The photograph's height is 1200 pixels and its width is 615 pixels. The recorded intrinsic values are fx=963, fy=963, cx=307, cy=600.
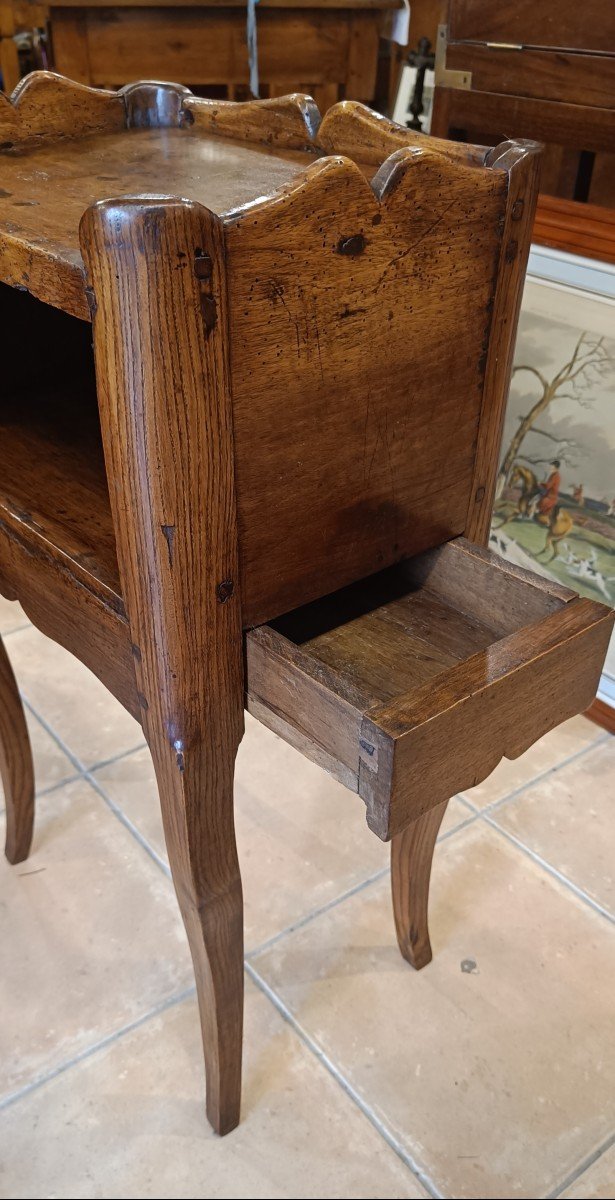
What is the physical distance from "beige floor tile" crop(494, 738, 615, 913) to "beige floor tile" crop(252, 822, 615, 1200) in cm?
4

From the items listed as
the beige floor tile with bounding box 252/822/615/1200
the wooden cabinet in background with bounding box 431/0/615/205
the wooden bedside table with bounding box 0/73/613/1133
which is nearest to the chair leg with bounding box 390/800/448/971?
the beige floor tile with bounding box 252/822/615/1200

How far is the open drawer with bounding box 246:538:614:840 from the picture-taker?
686 mm

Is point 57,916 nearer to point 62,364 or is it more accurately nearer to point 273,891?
point 273,891

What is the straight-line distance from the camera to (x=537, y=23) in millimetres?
1274

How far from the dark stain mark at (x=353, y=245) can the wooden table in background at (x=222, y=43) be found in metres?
1.49

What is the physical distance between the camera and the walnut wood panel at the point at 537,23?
1.20 metres

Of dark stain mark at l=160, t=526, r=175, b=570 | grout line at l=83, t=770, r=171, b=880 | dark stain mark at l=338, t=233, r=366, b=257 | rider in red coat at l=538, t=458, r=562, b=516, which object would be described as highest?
dark stain mark at l=338, t=233, r=366, b=257

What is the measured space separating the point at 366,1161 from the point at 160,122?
3.91 ft

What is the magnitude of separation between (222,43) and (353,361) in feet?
5.36

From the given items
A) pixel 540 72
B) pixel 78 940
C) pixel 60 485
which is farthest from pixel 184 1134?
pixel 540 72

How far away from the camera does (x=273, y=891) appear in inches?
52.7

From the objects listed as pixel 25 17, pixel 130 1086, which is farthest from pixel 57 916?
pixel 25 17

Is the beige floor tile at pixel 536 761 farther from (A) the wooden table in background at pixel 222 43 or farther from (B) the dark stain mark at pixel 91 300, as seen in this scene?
(A) the wooden table in background at pixel 222 43

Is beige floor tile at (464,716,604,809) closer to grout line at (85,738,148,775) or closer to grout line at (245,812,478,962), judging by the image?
grout line at (245,812,478,962)
